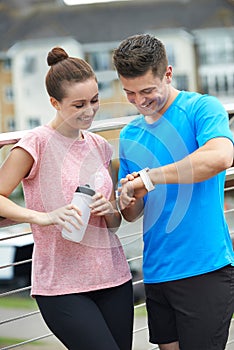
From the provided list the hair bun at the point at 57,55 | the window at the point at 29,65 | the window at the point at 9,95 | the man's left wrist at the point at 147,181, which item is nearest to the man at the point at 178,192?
the man's left wrist at the point at 147,181

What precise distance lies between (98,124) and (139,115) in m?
0.09

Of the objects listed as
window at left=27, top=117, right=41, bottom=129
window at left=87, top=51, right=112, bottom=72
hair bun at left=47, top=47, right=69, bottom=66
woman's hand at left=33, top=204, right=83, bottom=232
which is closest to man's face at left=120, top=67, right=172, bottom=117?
hair bun at left=47, top=47, right=69, bottom=66

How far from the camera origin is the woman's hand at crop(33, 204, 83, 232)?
47.5 inches

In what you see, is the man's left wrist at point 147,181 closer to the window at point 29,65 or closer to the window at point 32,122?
the window at point 29,65

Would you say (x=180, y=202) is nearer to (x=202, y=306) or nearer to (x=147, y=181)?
(x=147, y=181)

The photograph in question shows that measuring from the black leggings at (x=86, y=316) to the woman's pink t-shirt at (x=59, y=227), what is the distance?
0.02m

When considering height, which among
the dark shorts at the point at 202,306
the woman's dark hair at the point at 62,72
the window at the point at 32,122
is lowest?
the dark shorts at the point at 202,306

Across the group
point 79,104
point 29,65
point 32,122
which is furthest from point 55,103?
point 32,122

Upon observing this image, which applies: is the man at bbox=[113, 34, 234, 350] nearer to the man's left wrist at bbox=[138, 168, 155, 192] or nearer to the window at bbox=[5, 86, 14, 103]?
the man's left wrist at bbox=[138, 168, 155, 192]

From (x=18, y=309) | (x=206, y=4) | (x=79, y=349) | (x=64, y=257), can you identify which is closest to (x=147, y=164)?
(x=64, y=257)

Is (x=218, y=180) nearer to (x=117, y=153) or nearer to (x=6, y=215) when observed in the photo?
(x=117, y=153)

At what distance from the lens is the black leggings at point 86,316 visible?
4.12 feet

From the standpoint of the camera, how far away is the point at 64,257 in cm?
129

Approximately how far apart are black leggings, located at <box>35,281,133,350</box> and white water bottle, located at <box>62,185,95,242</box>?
0.42 ft
